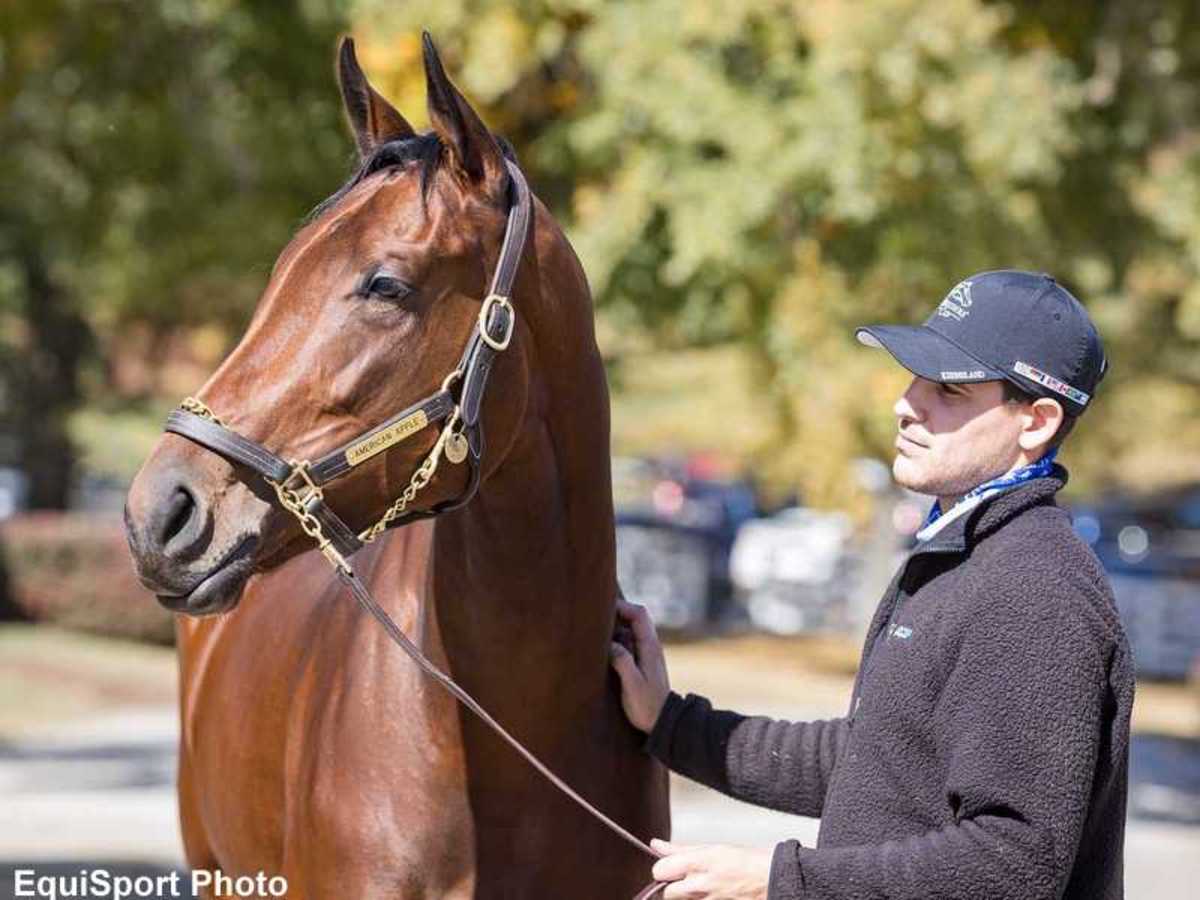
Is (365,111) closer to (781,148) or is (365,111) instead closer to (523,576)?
(523,576)

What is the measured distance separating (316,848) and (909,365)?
4.85 ft

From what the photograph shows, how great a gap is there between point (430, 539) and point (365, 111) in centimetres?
82

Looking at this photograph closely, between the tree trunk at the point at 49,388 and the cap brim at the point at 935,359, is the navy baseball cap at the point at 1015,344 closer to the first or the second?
the cap brim at the point at 935,359

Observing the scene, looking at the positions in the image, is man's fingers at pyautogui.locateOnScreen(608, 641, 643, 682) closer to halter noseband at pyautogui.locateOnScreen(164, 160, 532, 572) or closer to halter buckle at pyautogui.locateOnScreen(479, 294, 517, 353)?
halter noseband at pyautogui.locateOnScreen(164, 160, 532, 572)

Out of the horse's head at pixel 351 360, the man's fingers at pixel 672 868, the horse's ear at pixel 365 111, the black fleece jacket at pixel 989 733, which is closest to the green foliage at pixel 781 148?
the horse's ear at pixel 365 111

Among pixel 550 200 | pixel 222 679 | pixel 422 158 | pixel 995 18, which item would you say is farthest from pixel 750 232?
pixel 422 158

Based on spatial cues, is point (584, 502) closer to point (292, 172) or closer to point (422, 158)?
point (422, 158)

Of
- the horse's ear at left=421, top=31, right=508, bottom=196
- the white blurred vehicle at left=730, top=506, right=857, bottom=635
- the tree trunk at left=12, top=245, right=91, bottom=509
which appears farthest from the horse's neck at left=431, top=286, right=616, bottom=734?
the tree trunk at left=12, top=245, right=91, bottom=509

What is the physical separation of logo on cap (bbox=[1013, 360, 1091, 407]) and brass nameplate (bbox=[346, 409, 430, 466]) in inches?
39.6

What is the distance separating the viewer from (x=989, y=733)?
260cm

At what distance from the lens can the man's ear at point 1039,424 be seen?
9.25ft

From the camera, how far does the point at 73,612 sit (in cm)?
1914

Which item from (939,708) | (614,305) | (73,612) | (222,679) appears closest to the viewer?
(939,708)

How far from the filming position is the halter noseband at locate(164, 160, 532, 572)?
3049mm
